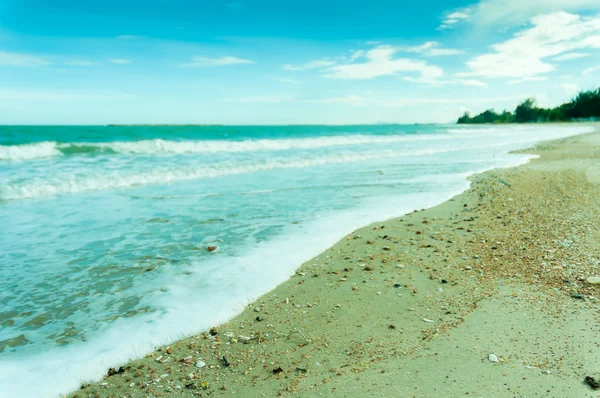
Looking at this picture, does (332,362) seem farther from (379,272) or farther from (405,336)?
(379,272)

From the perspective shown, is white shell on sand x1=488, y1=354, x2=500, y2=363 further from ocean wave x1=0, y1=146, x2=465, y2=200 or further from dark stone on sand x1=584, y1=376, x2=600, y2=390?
ocean wave x1=0, y1=146, x2=465, y2=200

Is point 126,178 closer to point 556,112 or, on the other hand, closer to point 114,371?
point 114,371

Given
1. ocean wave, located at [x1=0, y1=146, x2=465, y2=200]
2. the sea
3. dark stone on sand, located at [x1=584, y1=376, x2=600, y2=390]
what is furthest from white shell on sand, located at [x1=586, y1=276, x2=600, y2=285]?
ocean wave, located at [x1=0, y1=146, x2=465, y2=200]

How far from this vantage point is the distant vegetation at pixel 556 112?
86250 millimetres

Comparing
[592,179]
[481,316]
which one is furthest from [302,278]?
[592,179]

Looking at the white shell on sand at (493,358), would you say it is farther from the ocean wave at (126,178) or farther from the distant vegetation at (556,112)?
the distant vegetation at (556,112)

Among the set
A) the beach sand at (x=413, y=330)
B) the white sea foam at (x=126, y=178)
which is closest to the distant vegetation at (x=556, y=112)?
the white sea foam at (x=126, y=178)

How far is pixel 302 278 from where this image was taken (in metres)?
4.08

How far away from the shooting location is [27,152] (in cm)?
2078

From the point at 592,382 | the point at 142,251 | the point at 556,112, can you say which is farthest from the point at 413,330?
the point at 556,112

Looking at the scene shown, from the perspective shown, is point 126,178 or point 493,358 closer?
point 493,358

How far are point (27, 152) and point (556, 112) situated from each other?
118 meters

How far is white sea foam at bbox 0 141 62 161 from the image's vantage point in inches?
785

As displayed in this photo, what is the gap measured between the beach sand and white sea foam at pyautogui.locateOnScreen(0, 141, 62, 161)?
2194 centimetres
